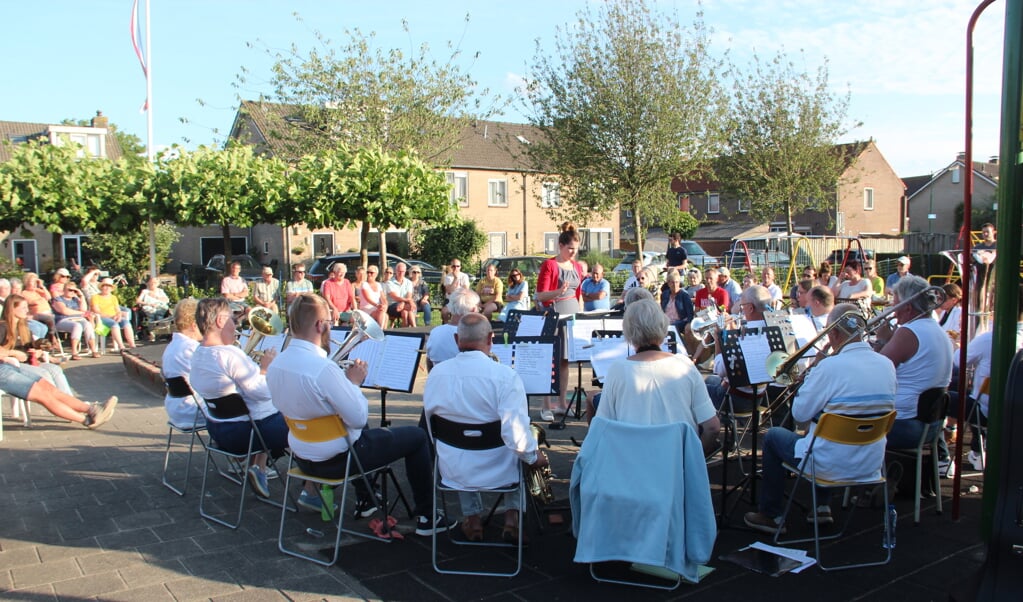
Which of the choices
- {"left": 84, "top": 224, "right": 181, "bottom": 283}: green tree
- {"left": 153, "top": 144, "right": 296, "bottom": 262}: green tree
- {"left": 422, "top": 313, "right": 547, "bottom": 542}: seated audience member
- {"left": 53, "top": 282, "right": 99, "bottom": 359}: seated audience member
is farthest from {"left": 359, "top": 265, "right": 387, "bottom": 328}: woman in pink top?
{"left": 84, "top": 224, "right": 181, "bottom": 283}: green tree

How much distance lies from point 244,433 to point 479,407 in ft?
6.03

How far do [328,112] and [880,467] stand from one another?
17535 mm

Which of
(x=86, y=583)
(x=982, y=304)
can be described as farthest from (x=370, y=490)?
(x=982, y=304)

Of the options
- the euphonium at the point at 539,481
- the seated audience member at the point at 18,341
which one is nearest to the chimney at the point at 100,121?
the seated audience member at the point at 18,341

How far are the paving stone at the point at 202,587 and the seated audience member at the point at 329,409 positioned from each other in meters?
0.69

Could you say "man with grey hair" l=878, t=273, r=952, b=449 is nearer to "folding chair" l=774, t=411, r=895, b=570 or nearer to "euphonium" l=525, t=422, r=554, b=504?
"folding chair" l=774, t=411, r=895, b=570

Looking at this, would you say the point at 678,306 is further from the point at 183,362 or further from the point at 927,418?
the point at 183,362

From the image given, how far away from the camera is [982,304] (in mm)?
6102

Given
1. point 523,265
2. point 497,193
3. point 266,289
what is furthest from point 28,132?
point 266,289

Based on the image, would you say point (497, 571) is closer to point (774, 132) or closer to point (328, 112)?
point (328, 112)

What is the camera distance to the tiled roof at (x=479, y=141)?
813 inches

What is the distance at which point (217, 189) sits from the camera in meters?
12.4

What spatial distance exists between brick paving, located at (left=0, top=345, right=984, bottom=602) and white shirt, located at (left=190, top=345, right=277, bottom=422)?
73cm

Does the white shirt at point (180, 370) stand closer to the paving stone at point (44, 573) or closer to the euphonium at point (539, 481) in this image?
the paving stone at point (44, 573)
